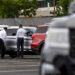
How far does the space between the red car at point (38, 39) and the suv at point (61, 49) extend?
15039 millimetres

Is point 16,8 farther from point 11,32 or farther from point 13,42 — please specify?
point 13,42

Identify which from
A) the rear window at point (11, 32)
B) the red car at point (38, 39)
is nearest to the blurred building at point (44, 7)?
the rear window at point (11, 32)

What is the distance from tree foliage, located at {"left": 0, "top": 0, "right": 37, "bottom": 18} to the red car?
4205 cm

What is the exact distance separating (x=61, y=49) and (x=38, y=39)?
15.6 meters

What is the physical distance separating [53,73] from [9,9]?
62908 millimetres

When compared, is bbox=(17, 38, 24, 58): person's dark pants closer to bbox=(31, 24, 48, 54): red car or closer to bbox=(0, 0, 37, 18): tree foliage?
bbox=(31, 24, 48, 54): red car

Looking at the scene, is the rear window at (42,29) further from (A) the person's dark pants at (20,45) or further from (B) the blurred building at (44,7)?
(B) the blurred building at (44,7)

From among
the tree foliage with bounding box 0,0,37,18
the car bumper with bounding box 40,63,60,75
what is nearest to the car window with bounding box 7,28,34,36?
the car bumper with bounding box 40,63,60,75

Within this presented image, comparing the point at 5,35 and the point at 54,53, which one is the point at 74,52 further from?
the point at 5,35

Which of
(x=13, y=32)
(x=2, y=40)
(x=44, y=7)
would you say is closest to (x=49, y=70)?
(x=2, y=40)

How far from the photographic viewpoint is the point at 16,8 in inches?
2827

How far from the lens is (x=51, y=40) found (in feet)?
22.2

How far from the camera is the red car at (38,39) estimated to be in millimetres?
21953

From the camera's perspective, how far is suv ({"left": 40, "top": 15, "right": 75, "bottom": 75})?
6.38 metres
